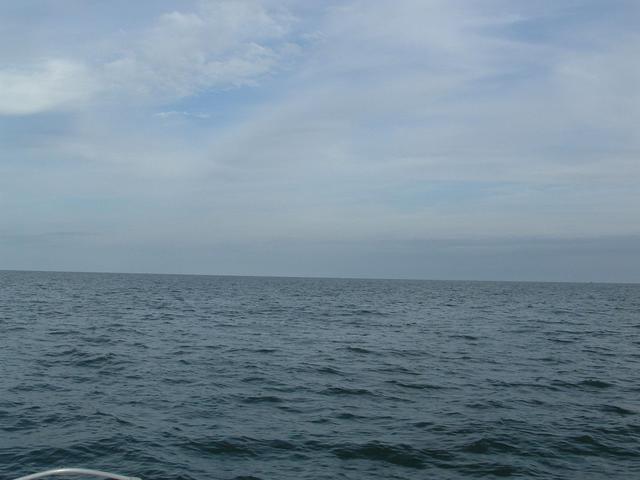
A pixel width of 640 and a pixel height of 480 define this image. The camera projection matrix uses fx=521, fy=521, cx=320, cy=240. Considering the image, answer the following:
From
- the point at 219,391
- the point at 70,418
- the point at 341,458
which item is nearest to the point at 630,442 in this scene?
the point at 341,458

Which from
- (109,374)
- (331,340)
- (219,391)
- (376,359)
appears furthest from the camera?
(331,340)

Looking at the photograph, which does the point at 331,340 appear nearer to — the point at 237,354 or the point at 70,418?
the point at 237,354

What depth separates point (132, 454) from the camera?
1313cm

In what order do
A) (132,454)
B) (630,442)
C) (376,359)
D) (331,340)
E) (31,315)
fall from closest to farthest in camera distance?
(132,454) < (630,442) < (376,359) < (331,340) < (31,315)

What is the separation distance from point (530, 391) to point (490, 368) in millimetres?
4804

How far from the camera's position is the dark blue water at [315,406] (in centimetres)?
1295

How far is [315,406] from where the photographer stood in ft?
59.5

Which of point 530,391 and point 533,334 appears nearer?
point 530,391

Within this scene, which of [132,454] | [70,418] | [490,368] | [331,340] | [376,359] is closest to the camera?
[132,454]

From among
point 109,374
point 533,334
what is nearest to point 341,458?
point 109,374

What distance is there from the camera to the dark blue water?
12.9 m

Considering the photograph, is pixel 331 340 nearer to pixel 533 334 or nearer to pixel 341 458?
pixel 533 334

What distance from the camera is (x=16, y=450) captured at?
13172 mm

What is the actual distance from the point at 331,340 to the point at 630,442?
2210cm
